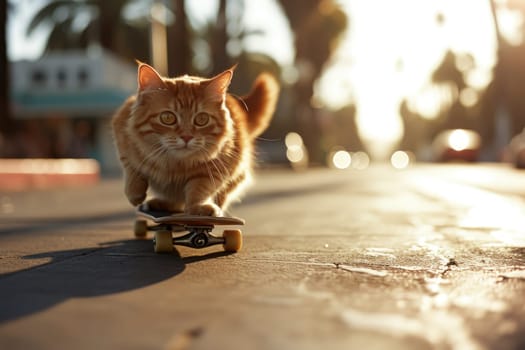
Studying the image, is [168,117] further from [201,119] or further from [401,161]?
[401,161]

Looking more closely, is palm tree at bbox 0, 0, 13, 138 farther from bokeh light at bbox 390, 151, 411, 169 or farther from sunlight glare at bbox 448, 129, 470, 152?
bokeh light at bbox 390, 151, 411, 169

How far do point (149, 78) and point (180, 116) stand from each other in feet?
1.01

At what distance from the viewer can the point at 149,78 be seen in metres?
3.70

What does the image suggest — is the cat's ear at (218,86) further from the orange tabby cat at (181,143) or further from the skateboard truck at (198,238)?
the skateboard truck at (198,238)

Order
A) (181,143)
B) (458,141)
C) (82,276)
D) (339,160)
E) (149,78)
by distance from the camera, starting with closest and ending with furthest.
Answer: (82,276) → (181,143) → (149,78) → (458,141) → (339,160)

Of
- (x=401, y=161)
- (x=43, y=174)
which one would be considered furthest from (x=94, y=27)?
(x=401, y=161)

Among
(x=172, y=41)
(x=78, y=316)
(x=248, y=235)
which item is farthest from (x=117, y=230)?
(x=172, y=41)

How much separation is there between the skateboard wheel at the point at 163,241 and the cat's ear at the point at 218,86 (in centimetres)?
88

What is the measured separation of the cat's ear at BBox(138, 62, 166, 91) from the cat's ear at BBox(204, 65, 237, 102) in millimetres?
280

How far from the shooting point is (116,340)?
1.91m

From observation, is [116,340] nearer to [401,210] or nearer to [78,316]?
[78,316]

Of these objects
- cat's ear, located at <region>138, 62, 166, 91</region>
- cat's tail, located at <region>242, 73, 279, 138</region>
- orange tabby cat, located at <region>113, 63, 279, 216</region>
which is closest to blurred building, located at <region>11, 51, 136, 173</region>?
cat's tail, located at <region>242, 73, 279, 138</region>

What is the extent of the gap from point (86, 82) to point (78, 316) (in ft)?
94.2

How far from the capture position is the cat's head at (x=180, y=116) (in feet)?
12.0
